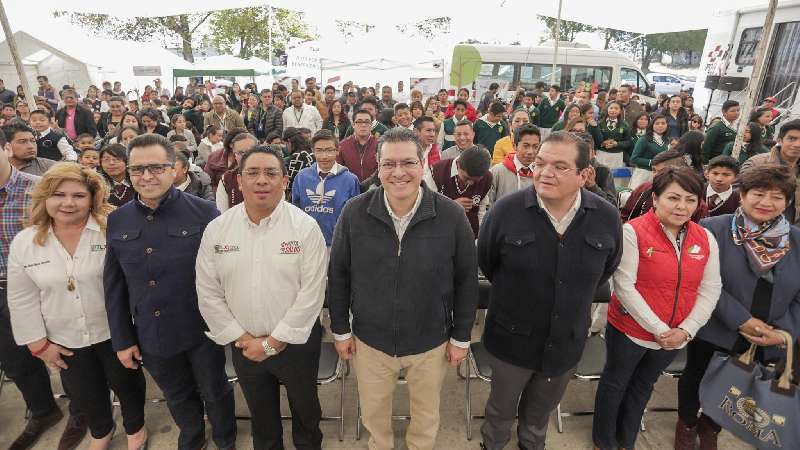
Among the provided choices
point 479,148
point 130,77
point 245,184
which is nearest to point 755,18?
point 479,148

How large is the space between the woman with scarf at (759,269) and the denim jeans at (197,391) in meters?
2.84

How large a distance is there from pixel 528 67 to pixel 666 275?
13207mm

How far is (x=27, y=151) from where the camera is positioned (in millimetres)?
3551

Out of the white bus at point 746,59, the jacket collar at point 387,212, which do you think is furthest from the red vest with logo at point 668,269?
the white bus at point 746,59

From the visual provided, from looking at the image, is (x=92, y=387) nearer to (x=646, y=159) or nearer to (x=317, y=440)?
(x=317, y=440)

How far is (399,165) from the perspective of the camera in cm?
197

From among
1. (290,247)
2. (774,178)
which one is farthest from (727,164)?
(290,247)

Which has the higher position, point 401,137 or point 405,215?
point 401,137

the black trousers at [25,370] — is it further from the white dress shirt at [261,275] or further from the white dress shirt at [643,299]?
the white dress shirt at [643,299]

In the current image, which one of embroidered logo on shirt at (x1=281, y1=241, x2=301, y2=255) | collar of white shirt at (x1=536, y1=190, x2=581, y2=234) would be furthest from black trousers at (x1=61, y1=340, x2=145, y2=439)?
collar of white shirt at (x1=536, y1=190, x2=581, y2=234)

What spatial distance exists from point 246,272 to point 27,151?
2.82m

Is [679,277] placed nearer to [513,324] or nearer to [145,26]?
[513,324]

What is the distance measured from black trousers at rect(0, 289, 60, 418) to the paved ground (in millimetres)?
201

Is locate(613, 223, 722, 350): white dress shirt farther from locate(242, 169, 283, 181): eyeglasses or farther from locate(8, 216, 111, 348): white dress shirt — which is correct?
locate(8, 216, 111, 348): white dress shirt
